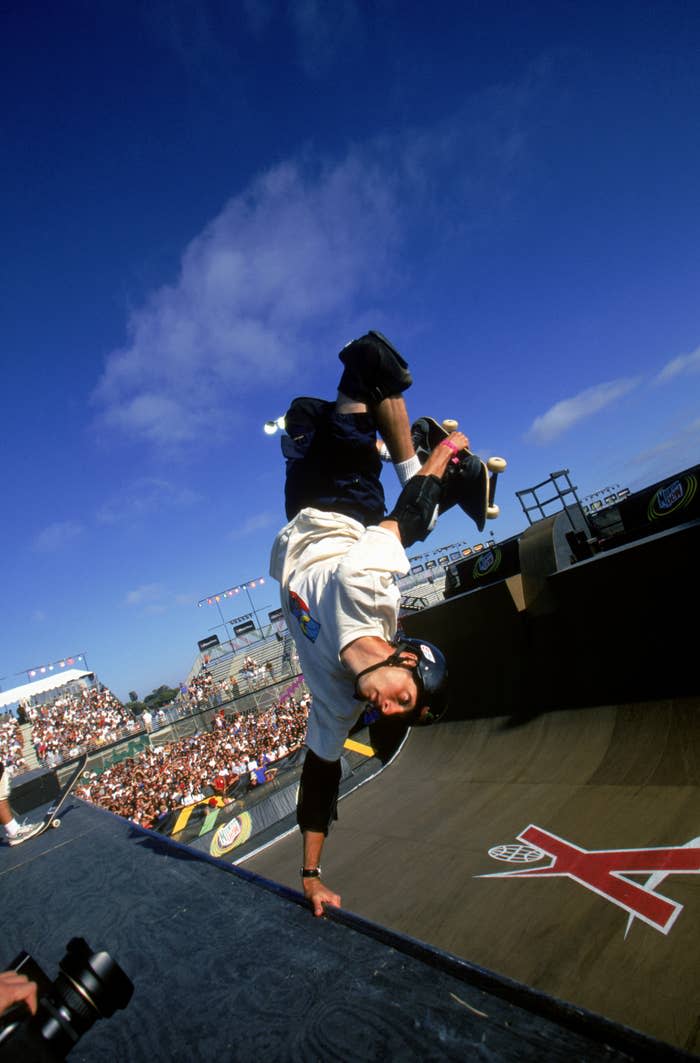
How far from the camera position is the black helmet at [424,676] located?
215cm

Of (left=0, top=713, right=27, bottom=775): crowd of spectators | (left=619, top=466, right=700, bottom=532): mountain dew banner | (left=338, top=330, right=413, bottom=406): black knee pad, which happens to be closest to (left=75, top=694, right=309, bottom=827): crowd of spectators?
(left=0, top=713, right=27, bottom=775): crowd of spectators

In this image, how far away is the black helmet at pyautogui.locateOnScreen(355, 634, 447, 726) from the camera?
215cm

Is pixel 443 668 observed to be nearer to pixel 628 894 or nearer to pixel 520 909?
pixel 628 894

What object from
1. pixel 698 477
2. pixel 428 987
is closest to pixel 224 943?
pixel 428 987

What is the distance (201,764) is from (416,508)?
22.1 meters

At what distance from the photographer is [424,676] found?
218 cm

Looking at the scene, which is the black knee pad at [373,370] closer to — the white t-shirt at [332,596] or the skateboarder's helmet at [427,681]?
the white t-shirt at [332,596]

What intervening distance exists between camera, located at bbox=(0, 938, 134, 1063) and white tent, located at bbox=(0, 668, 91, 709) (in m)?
50.7

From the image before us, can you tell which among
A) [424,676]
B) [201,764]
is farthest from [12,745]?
[424,676]

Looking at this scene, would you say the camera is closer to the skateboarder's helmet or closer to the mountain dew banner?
the skateboarder's helmet

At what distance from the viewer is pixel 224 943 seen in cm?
152

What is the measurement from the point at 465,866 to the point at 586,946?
6.79 feet

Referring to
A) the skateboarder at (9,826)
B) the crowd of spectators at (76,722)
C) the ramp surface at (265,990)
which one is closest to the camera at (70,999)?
the ramp surface at (265,990)

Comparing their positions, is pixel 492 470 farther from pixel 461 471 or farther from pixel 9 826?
pixel 9 826
